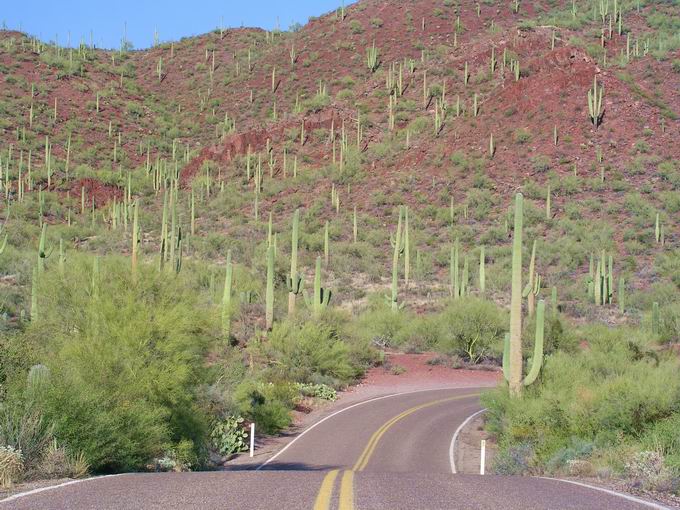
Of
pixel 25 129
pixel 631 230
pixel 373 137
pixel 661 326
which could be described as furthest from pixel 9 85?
pixel 661 326

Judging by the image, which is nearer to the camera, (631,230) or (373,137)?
(631,230)

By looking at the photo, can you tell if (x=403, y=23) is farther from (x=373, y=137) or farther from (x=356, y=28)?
(x=373, y=137)

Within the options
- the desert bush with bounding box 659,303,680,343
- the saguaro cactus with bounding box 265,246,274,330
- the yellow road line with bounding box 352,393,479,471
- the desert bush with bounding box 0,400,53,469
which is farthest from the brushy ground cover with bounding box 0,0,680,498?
the yellow road line with bounding box 352,393,479,471

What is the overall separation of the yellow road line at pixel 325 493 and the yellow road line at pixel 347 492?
0.36 ft

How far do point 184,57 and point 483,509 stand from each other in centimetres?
10265

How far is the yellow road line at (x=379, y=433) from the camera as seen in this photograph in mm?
16672

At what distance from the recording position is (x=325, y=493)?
8430 millimetres

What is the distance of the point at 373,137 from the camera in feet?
233

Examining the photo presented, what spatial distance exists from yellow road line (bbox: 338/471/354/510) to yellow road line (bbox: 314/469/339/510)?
111 millimetres

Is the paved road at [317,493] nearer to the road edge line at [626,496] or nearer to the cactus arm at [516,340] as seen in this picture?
the road edge line at [626,496]

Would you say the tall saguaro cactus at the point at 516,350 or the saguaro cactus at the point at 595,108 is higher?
the saguaro cactus at the point at 595,108

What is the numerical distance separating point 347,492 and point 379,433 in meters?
12.4

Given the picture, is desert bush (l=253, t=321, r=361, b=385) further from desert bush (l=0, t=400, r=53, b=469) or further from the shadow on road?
desert bush (l=0, t=400, r=53, b=469)

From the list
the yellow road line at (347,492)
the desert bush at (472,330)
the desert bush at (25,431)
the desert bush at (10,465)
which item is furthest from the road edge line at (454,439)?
the desert bush at (472,330)
